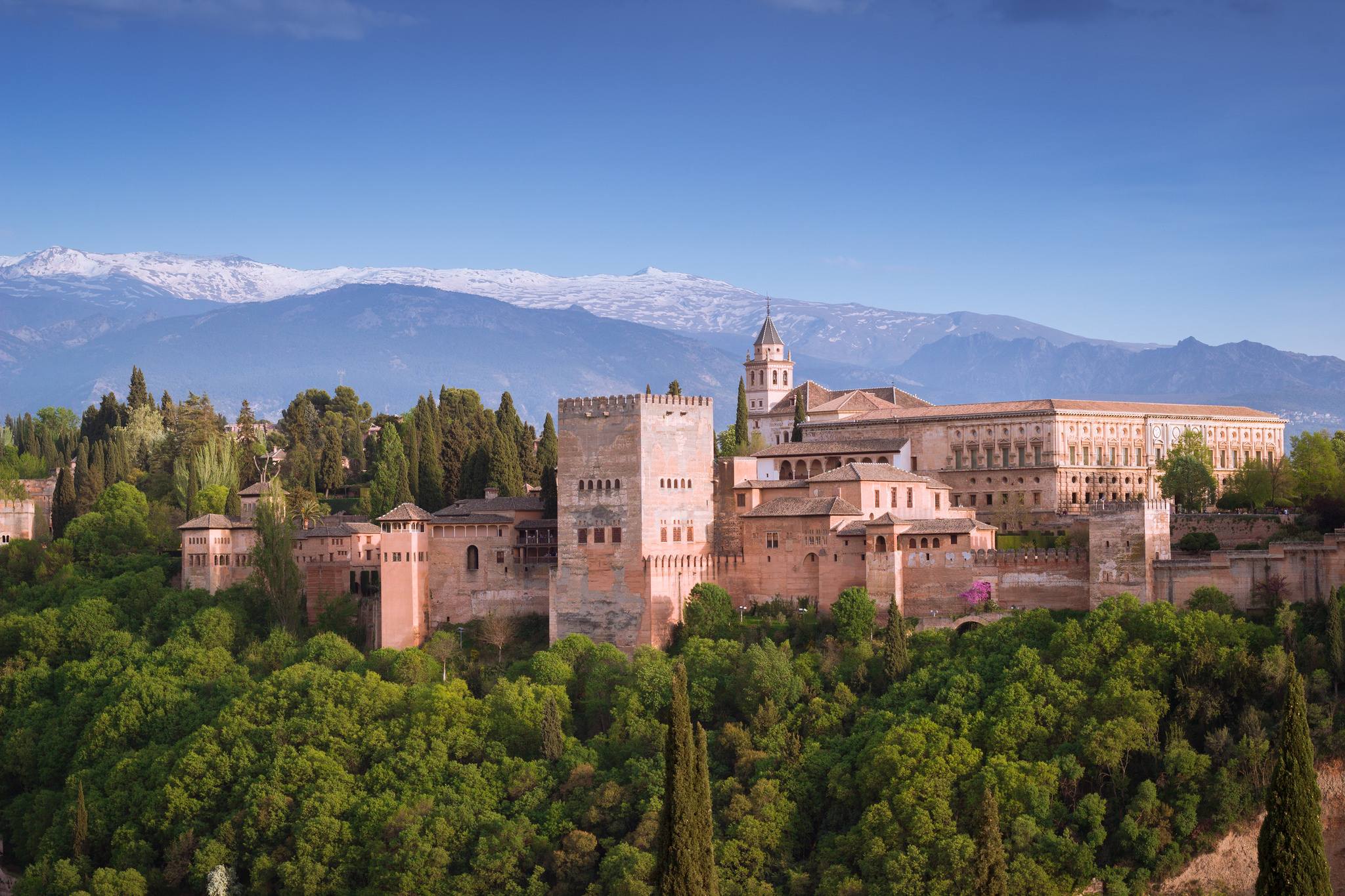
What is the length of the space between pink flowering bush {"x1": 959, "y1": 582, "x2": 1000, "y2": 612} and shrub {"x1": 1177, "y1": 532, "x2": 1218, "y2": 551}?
7.84 metres

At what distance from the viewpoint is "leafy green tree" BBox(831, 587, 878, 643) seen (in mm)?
53594

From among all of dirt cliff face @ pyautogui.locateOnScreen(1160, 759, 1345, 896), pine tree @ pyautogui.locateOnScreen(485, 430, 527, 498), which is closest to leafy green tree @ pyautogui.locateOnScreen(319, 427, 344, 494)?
pine tree @ pyautogui.locateOnScreen(485, 430, 527, 498)

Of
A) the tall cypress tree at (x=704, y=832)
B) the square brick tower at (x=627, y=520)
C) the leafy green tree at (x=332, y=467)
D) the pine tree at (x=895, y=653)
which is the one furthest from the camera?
the leafy green tree at (x=332, y=467)

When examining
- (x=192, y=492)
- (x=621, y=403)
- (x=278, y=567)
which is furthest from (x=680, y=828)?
(x=192, y=492)

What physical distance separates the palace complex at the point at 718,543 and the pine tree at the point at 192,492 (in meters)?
8.41

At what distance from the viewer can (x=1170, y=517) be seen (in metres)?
59.7

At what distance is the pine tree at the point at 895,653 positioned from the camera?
5112cm

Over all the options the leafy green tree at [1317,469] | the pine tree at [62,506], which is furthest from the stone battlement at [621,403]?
the pine tree at [62,506]

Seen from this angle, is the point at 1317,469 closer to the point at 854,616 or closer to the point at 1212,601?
the point at 1212,601

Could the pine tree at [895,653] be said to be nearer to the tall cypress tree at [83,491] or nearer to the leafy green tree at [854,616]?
the leafy green tree at [854,616]

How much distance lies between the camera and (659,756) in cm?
4984

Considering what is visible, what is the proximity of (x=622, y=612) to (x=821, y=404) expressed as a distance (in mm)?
28998

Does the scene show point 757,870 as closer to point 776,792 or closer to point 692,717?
point 776,792

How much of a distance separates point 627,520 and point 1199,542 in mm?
20777
